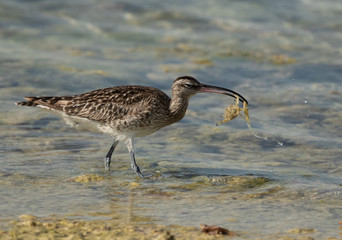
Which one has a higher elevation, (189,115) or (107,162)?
(189,115)

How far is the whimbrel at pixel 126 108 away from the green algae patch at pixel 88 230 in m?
2.33

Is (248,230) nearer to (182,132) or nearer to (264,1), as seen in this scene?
(182,132)

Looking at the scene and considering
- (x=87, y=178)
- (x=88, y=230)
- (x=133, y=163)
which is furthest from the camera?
(x=133, y=163)

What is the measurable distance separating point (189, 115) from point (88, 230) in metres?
5.38

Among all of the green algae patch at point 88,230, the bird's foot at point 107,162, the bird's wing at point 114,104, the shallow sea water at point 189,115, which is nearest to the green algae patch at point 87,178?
the shallow sea water at point 189,115

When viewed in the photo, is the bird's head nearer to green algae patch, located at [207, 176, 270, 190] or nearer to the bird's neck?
the bird's neck

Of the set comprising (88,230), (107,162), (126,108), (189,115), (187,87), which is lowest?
(88,230)

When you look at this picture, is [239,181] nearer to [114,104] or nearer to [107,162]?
[107,162]

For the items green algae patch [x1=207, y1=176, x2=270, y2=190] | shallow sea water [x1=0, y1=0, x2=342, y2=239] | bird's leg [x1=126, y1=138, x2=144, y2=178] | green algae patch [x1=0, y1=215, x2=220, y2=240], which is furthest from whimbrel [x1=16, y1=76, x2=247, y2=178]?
green algae patch [x1=0, y1=215, x2=220, y2=240]

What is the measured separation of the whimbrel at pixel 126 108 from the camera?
8961mm

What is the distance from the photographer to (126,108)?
29.4ft

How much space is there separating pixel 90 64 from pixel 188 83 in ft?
16.8

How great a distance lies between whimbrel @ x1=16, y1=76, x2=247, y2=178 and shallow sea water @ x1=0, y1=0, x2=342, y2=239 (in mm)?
456

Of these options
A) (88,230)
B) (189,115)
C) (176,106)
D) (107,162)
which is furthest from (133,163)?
(189,115)
